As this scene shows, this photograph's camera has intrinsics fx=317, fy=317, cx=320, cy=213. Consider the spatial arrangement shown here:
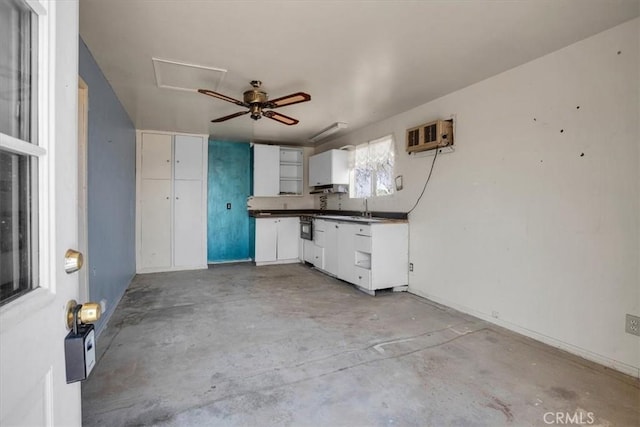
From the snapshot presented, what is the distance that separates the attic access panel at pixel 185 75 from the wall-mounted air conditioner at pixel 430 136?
2.19 metres

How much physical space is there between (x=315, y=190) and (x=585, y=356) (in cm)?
442

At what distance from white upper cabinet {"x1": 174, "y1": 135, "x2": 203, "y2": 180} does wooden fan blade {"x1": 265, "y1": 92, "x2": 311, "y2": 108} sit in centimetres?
281

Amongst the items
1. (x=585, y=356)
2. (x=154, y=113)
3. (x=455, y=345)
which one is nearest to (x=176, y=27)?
(x=154, y=113)

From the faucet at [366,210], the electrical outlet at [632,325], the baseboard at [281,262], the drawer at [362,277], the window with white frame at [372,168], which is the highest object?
the window with white frame at [372,168]

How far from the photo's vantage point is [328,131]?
16.9ft

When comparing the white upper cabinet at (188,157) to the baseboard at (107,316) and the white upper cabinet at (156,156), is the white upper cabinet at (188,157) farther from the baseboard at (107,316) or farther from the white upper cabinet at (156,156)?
the baseboard at (107,316)

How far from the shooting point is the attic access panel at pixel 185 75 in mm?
2768

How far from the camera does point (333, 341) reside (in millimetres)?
2572

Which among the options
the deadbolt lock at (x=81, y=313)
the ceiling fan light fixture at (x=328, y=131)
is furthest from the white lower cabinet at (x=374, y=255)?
the deadbolt lock at (x=81, y=313)

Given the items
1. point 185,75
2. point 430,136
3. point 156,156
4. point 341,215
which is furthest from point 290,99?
point 156,156

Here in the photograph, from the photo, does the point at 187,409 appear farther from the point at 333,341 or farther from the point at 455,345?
the point at 455,345

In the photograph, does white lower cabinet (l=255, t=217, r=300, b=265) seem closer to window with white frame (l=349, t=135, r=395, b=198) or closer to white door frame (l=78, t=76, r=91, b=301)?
window with white frame (l=349, t=135, r=395, b=198)

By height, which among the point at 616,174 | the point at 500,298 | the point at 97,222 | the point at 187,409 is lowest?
the point at 187,409

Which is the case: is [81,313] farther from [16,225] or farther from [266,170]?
[266,170]
